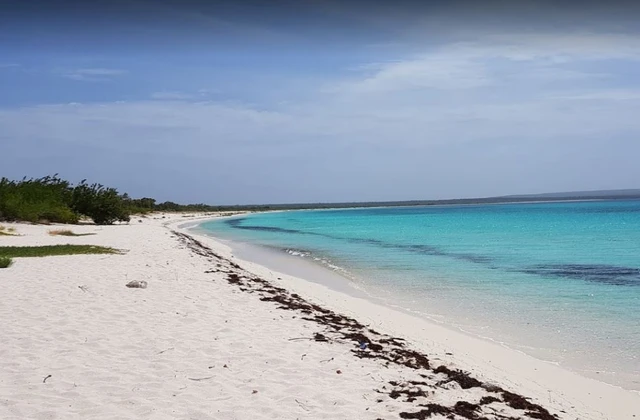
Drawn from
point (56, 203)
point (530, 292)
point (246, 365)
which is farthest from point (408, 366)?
point (56, 203)

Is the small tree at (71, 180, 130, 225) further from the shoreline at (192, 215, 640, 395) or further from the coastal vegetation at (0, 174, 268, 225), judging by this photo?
the shoreline at (192, 215, 640, 395)

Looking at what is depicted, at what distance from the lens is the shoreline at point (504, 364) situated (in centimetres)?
652

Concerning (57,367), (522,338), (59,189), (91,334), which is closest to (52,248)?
(91,334)

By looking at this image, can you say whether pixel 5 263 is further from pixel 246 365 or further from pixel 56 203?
pixel 56 203

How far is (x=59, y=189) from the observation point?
147 ft

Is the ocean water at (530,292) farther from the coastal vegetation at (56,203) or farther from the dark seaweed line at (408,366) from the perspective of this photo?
the coastal vegetation at (56,203)

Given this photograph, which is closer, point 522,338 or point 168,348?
point 168,348

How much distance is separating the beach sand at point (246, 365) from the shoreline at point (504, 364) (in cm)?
3

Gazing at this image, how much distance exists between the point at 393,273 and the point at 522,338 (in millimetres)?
9569

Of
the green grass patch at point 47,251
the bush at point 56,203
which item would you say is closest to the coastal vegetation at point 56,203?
the bush at point 56,203

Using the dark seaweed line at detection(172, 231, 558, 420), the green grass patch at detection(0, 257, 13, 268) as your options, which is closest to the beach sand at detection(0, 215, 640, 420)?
the dark seaweed line at detection(172, 231, 558, 420)

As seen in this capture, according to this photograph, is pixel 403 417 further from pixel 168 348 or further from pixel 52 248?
pixel 52 248

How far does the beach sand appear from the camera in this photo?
5.43m

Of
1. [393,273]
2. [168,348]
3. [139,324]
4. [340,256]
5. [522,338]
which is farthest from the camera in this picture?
[340,256]
